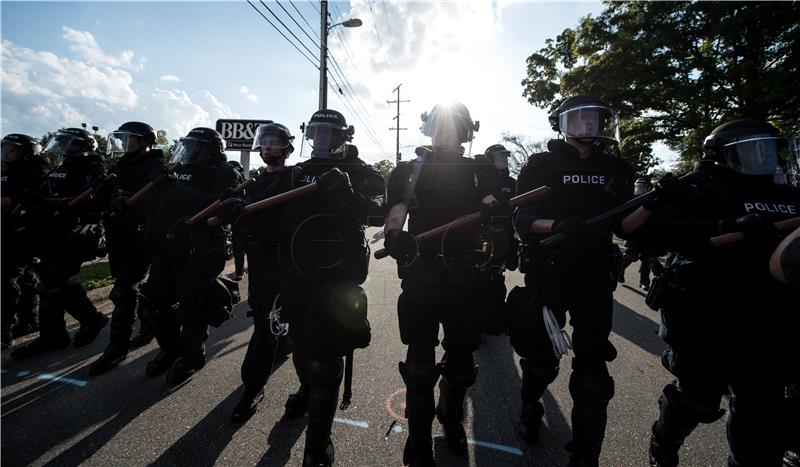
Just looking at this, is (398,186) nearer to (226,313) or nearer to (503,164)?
(226,313)

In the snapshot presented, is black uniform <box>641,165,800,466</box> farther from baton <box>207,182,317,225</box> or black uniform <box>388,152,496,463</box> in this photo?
baton <box>207,182,317,225</box>

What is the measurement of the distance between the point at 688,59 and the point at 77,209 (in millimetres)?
18285

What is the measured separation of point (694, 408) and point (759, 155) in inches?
58.8

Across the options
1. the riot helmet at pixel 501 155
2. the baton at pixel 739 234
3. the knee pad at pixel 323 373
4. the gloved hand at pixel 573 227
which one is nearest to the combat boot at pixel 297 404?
the knee pad at pixel 323 373

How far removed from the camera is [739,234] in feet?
6.01

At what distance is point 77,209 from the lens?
12.6 ft

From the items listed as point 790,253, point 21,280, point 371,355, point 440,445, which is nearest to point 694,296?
point 790,253

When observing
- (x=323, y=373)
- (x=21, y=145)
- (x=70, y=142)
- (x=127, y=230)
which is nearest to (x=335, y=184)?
(x=323, y=373)

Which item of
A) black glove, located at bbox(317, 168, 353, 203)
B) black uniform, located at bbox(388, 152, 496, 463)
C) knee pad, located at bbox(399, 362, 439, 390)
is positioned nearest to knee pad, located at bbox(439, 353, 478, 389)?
black uniform, located at bbox(388, 152, 496, 463)

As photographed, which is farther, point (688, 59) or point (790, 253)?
point (688, 59)

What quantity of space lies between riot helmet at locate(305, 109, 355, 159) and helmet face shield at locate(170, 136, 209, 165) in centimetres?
141

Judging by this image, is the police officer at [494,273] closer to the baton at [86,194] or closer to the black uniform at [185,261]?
the black uniform at [185,261]

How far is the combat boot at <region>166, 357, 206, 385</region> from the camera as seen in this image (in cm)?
312

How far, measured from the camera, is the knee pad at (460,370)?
7.39 feet
